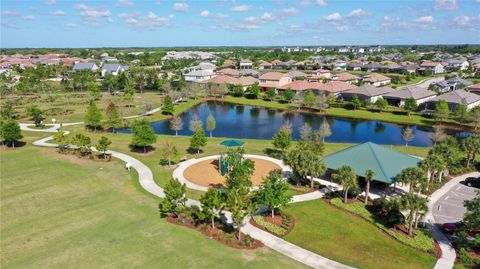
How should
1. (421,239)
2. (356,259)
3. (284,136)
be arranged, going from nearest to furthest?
(356,259), (421,239), (284,136)

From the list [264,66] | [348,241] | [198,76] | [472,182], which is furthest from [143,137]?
[264,66]

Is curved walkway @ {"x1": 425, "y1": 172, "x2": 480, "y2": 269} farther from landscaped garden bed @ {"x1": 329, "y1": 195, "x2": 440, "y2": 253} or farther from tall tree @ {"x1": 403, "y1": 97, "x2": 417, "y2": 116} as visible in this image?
tall tree @ {"x1": 403, "y1": 97, "x2": 417, "y2": 116}

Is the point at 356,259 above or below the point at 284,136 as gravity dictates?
below

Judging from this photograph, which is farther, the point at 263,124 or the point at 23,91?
the point at 23,91

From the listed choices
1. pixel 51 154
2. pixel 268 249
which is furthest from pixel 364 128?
pixel 51 154

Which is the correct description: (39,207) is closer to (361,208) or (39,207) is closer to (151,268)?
(151,268)

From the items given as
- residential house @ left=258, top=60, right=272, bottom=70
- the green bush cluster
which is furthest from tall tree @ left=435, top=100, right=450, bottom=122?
residential house @ left=258, top=60, right=272, bottom=70

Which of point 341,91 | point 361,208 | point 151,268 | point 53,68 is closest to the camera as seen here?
point 151,268

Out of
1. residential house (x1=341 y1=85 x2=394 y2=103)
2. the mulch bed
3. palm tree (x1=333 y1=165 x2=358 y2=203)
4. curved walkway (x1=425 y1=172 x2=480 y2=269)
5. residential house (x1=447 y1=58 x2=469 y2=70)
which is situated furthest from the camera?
residential house (x1=447 y1=58 x2=469 y2=70)
